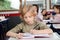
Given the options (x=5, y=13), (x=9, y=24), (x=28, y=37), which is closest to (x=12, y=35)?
(x=28, y=37)

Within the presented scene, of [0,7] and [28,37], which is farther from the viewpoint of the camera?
[0,7]

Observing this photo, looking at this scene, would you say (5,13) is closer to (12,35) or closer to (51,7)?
(51,7)

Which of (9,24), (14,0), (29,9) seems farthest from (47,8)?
(29,9)

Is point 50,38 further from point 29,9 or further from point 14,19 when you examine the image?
point 14,19

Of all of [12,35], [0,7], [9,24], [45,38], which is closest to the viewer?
[45,38]

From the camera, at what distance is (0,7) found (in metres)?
Answer: 5.89

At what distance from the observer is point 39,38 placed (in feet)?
5.51

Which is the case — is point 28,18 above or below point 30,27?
above

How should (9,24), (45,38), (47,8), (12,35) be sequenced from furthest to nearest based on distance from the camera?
(47,8)
(9,24)
(12,35)
(45,38)

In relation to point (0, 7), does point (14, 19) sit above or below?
below

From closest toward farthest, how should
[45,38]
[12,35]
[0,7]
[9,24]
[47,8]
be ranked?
1. [45,38]
2. [12,35]
3. [9,24]
4. [0,7]
5. [47,8]

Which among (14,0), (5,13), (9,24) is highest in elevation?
(14,0)

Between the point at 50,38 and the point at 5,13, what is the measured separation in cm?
440

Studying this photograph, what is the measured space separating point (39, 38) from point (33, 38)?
0.07 meters
